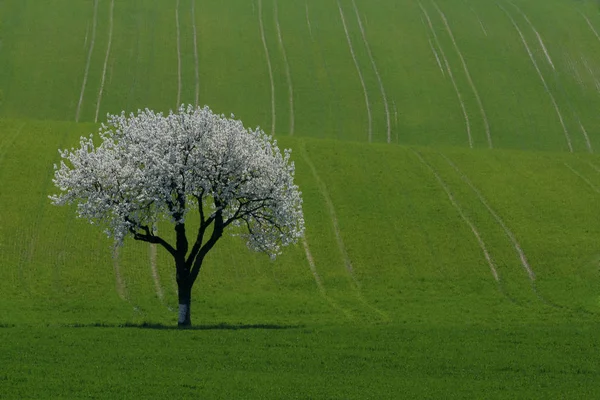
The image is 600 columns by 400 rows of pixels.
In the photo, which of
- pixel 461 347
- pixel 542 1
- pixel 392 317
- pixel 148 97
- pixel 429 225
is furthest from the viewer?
pixel 542 1

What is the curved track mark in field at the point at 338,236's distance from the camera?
4928cm

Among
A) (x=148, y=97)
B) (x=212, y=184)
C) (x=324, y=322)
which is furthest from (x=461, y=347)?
(x=148, y=97)

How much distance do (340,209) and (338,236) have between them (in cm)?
408

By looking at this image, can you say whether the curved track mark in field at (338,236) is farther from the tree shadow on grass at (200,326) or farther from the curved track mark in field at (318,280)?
the tree shadow on grass at (200,326)

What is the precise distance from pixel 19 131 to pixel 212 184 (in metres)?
33.9

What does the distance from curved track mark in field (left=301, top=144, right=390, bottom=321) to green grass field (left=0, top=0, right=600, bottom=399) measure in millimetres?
150

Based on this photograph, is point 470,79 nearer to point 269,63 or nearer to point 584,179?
point 269,63

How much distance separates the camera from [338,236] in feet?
193

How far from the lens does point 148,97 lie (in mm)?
92812

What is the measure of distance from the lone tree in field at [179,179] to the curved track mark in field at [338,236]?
287 inches

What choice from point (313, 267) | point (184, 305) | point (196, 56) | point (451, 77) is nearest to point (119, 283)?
point (184, 305)

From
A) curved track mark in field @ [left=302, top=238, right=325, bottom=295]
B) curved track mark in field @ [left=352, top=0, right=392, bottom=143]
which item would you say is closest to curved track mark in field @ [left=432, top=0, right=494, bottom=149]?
curved track mark in field @ [left=352, top=0, right=392, bottom=143]

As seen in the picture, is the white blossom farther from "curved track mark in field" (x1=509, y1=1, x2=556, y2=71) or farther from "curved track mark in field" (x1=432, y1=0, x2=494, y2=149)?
"curved track mark in field" (x1=509, y1=1, x2=556, y2=71)

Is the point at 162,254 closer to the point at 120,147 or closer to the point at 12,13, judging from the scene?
the point at 120,147
